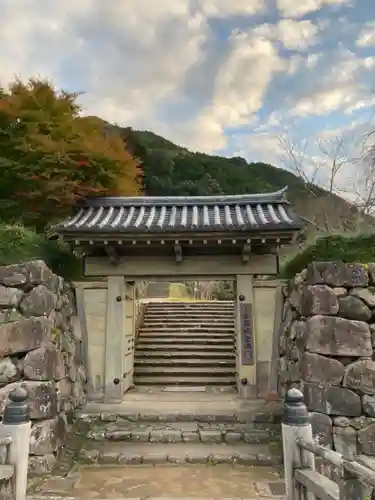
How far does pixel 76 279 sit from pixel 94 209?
5.86ft

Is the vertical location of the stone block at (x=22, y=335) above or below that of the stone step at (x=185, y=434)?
above

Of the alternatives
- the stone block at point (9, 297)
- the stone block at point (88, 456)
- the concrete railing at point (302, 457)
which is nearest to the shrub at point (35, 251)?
the stone block at point (9, 297)

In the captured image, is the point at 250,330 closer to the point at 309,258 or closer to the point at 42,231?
the point at 309,258

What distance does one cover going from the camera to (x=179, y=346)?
484 inches

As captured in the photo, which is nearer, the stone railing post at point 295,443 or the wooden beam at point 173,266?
the stone railing post at point 295,443

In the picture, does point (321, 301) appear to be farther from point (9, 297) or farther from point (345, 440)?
point (9, 297)

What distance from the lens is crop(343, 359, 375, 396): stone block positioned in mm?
6555

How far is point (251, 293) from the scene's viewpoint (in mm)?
8984

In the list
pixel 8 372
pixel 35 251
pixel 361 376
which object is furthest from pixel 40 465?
pixel 361 376

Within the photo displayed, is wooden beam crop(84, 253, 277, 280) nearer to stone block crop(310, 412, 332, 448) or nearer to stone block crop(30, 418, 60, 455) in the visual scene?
stone block crop(310, 412, 332, 448)

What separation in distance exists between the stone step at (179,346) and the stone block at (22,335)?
5794 mm

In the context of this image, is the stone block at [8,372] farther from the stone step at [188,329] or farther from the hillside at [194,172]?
the hillside at [194,172]

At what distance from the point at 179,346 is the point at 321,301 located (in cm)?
620

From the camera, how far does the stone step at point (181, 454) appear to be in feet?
22.0
